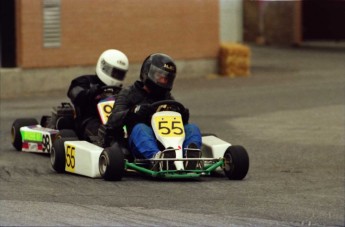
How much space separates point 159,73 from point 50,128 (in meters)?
2.34

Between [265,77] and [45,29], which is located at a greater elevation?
[45,29]

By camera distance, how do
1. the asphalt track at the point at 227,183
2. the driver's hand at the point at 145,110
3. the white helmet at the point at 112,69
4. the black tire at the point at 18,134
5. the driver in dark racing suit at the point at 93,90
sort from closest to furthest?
the asphalt track at the point at 227,183
the driver's hand at the point at 145,110
the driver in dark racing suit at the point at 93,90
the white helmet at the point at 112,69
the black tire at the point at 18,134

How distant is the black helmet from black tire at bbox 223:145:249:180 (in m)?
0.89

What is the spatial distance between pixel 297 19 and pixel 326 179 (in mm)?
23030

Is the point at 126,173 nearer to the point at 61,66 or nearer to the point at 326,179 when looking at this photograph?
the point at 326,179

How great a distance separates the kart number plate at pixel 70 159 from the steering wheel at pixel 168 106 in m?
0.88

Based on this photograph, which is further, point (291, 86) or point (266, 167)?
point (291, 86)

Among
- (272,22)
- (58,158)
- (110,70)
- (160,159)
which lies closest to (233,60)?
(272,22)

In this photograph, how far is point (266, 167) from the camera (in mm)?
11703

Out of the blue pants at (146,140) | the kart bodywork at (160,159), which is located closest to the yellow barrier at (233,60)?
the kart bodywork at (160,159)

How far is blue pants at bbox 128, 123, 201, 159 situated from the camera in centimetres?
1023

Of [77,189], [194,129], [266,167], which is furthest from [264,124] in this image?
[77,189]

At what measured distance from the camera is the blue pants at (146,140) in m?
10.2

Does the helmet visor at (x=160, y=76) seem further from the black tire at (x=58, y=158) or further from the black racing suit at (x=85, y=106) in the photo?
the black racing suit at (x=85, y=106)
